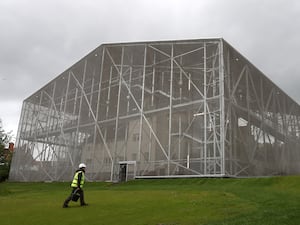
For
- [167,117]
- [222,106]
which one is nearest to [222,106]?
[222,106]

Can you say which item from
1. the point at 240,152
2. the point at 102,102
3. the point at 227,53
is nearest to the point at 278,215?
the point at 240,152

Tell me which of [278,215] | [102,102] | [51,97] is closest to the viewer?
[278,215]

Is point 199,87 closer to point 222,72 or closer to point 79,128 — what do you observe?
point 222,72

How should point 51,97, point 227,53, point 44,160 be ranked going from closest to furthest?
point 227,53 < point 44,160 < point 51,97

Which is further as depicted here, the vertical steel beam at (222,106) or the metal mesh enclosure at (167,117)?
the metal mesh enclosure at (167,117)

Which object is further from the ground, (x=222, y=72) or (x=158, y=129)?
(x=222, y=72)

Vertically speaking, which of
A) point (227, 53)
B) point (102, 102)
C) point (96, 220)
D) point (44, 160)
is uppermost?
point (227, 53)

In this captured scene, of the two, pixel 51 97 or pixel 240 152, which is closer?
pixel 240 152

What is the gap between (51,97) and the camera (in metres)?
40.4

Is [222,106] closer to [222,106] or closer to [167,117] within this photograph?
[222,106]

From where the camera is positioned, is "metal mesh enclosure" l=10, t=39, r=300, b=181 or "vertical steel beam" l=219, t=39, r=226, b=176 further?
"metal mesh enclosure" l=10, t=39, r=300, b=181

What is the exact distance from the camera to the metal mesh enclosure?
24688 millimetres

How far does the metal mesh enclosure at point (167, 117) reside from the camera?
81.0 feet

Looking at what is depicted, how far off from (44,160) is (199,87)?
20754mm
